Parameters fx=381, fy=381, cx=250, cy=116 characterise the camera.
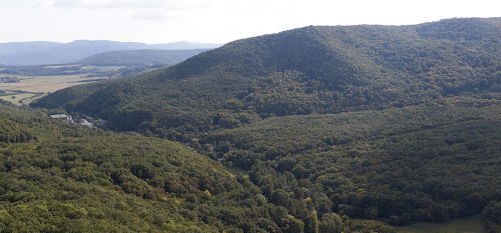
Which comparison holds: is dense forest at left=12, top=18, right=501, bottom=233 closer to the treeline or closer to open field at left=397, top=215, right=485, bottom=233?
the treeline

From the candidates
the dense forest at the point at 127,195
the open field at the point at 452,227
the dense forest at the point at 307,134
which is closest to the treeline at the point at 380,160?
the dense forest at the point at 307,134

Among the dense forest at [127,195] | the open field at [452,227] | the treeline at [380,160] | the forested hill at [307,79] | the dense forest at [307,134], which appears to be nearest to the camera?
the dense forest at [127,195]

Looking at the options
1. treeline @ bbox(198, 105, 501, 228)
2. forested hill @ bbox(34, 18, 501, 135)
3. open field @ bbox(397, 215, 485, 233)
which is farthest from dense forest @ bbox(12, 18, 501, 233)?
open field @ bbox(397, 215, 485, 233)

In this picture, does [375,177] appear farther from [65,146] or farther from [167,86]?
[167,86]

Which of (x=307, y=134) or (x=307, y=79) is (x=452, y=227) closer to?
(x=307, y=134)

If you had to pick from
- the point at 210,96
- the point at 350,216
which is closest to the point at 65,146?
the point at 350,216

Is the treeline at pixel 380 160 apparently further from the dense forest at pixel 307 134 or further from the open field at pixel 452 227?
the open field at pixel 452 227
